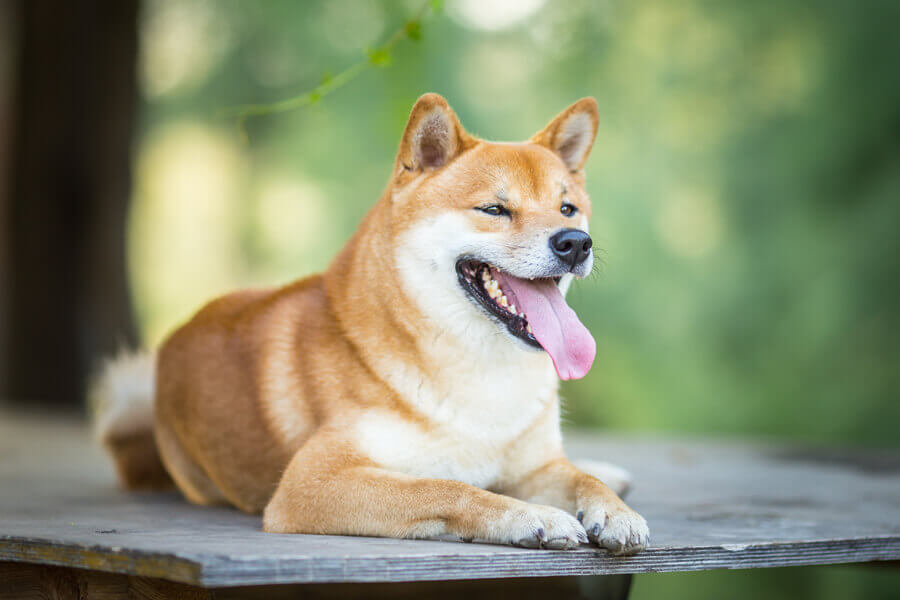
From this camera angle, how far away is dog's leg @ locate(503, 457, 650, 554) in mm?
2193

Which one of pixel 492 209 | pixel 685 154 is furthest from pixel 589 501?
pixel 685 154

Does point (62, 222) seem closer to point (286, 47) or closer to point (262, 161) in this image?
point (286, 47)

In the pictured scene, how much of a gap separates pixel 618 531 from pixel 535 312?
613mm

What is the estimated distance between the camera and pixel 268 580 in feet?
6.24

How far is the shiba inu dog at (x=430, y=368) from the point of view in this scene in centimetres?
233

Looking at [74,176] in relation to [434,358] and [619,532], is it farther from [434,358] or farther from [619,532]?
[619,532]

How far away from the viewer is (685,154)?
9.77m

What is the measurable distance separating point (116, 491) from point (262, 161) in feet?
36.9

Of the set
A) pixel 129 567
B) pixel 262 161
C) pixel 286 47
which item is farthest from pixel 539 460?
pixel 262 161

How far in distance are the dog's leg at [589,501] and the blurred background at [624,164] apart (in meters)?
3.69

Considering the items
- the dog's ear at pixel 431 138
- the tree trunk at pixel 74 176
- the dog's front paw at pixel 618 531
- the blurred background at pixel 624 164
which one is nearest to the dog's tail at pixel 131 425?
the dog's ear at pixel 431 138

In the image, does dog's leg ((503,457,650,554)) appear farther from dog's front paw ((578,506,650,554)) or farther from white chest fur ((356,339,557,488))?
white chest fur ((356,339,557,488))

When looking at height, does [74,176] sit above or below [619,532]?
above

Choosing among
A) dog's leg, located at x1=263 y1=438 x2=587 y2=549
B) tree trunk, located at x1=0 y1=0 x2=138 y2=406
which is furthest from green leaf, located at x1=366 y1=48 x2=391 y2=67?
tree trunk, located at x1=0 y1=0 x2=138 y2=406
